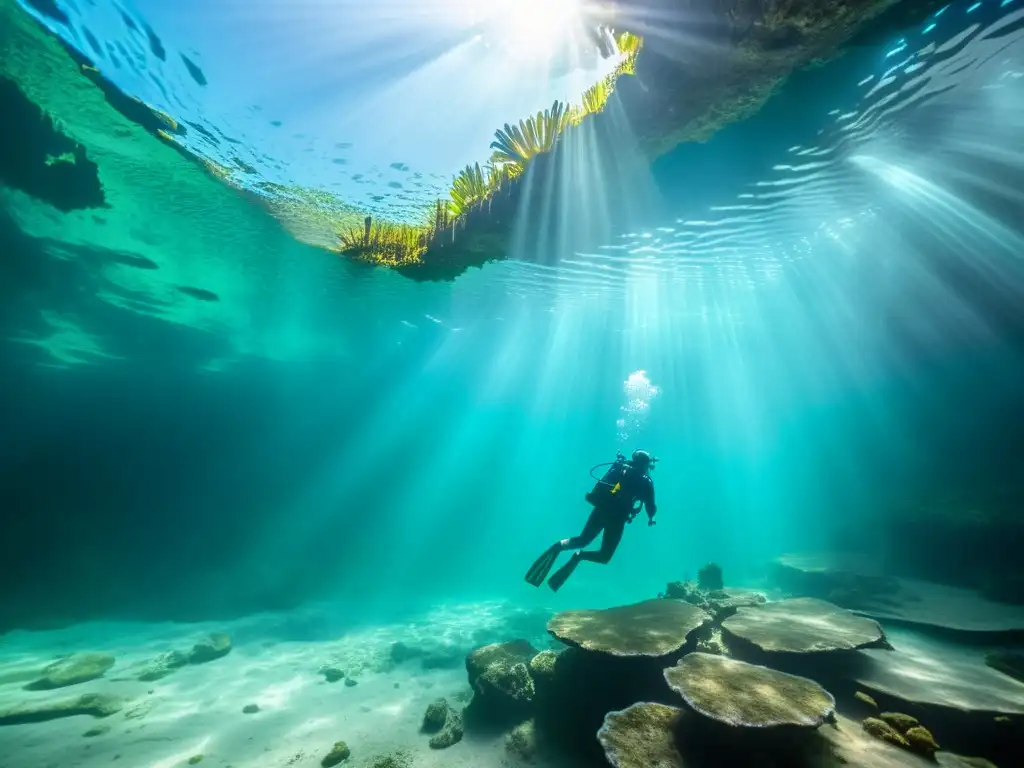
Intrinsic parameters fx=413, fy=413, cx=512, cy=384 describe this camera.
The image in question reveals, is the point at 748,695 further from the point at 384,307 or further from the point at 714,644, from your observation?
the point at 384,307

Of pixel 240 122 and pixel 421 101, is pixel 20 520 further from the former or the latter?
pixel 421 101

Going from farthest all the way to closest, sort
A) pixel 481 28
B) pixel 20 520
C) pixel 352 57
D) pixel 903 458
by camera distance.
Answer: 1. pixel 903 458
2. pixel 20 520
3. pixel 352 57
4. pixel 481 28

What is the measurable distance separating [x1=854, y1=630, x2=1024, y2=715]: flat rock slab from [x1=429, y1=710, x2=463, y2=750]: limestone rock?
6.47m

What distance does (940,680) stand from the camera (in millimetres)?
5551

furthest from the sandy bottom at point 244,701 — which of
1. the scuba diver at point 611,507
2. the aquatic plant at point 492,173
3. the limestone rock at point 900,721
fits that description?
the aquatic plant at point 492,173

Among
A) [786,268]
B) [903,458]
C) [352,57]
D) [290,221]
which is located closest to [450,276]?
[352,57]

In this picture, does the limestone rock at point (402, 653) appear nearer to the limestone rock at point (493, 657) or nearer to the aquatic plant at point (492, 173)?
the limestone rock at point (493, 657)

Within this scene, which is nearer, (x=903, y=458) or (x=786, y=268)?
(x=786, y=268)

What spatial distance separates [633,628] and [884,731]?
2.87 m

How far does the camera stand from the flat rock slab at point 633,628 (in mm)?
5648

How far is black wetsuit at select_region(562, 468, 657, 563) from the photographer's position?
7.85 m

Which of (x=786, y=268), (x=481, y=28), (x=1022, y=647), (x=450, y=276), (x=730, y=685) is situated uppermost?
(x=786, y=268)

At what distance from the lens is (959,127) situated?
9359mm

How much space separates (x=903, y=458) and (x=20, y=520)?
41.3m
